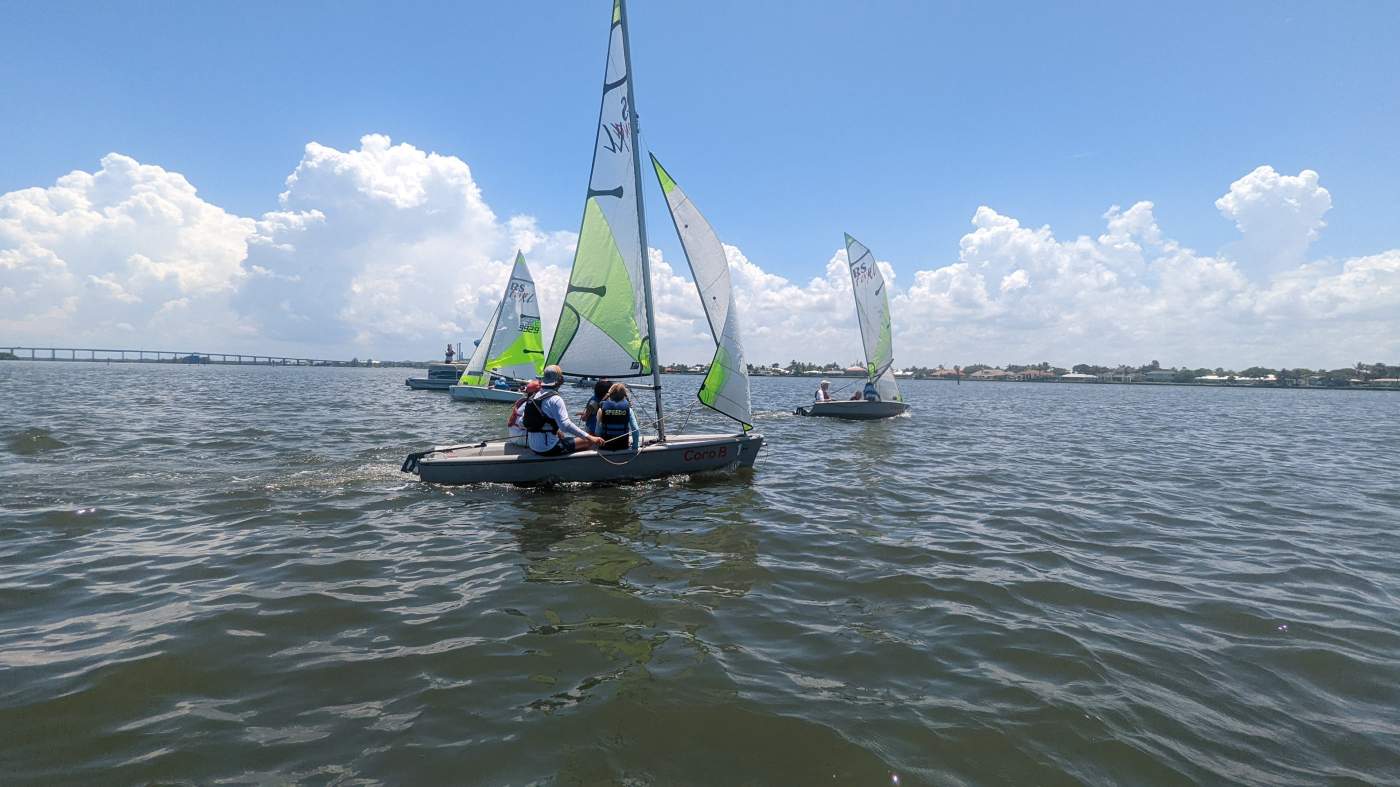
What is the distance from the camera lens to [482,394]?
36781 mm

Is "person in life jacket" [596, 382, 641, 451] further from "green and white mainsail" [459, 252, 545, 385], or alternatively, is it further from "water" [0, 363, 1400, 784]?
"green and white mainsail" [459, 252, 545, 385]

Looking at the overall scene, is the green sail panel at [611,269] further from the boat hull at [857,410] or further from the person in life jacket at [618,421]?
the boat hull at [857,410]

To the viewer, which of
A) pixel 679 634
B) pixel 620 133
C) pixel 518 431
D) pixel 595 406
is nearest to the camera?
pixel 679 634

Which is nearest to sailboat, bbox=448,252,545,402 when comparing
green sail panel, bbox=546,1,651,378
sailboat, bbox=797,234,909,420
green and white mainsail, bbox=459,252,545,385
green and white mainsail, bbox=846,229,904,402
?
green and white mainsail, bbox=459,252,545,385

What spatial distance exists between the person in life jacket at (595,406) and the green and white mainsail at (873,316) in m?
21.1

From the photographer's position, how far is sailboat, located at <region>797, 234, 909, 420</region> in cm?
3044

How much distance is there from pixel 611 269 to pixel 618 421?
3919 millimetres

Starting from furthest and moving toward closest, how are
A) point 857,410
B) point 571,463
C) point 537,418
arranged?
point 857,410 < point 571,463 < point 537,418

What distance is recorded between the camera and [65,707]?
4145 mm

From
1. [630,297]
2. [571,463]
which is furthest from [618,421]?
[630,297]

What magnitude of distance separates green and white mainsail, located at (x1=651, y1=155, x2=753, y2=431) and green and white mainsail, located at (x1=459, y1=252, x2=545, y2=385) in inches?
990

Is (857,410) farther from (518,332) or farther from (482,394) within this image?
(482,394)

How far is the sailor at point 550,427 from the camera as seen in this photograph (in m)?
11.5

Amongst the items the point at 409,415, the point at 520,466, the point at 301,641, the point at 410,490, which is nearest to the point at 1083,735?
the point at 301,641
